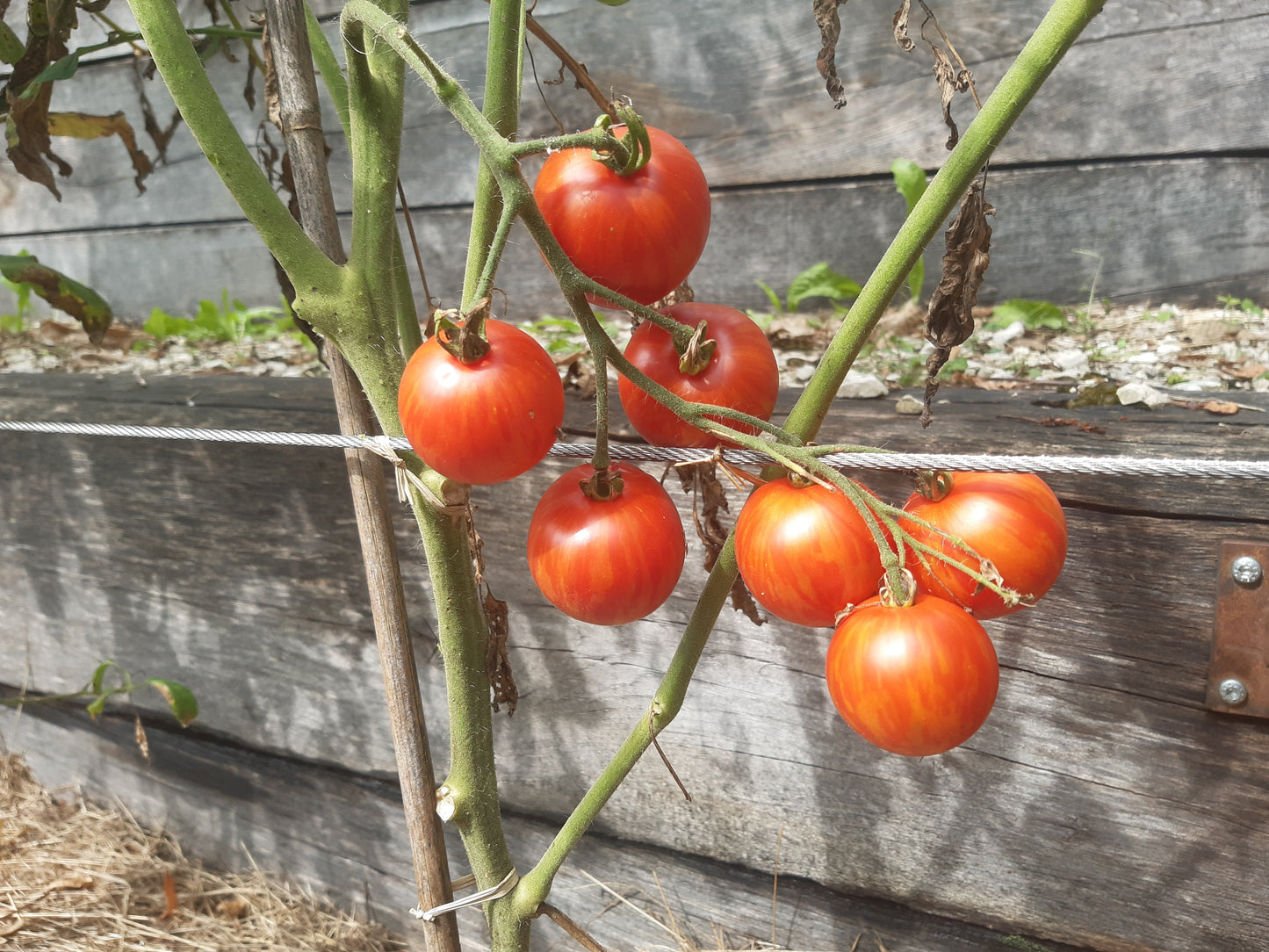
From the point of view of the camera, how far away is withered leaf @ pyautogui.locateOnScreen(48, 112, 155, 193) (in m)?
1.03

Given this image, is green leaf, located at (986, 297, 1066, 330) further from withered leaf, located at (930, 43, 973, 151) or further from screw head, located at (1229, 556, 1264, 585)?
withered leaf, located at (930, 43, 973, 151)

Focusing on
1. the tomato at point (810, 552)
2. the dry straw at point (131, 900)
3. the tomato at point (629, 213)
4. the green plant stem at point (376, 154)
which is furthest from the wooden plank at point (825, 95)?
the dry straw at point (131, 900)

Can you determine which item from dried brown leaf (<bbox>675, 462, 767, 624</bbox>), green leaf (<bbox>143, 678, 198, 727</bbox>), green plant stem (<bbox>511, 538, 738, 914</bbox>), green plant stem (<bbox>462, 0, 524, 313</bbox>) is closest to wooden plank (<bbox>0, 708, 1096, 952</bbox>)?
green leaf (<bbox>143, 678, 198, 727</bbox>)

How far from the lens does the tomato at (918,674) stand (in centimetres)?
38

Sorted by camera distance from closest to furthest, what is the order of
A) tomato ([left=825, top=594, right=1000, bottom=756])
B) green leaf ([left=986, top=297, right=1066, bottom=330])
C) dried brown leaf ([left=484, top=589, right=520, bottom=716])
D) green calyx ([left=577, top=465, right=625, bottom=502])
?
tomato ([left=825, top=594, right=1000, bottom=756]), green calyx ([left=577, top=465, right=625, bottom=502]), dried brown leaf ([left=484, top=589, right=520, bottom=716]), green leaf ([left=986, top=297, right=1066, bottom=330])

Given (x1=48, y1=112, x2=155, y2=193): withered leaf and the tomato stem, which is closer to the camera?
the tomato stem

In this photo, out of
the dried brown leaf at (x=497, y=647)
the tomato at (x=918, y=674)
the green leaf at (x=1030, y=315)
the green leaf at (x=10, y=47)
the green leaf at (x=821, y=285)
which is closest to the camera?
the tomato at (x=918, y=674)

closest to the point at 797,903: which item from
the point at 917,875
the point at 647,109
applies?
the point at 917,875

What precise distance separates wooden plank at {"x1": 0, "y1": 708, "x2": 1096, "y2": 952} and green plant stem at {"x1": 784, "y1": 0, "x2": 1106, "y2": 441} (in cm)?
67

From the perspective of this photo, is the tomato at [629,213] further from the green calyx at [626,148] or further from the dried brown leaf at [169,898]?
the dried brown leaf at [169,898]

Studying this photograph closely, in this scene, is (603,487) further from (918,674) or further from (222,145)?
(222,145)

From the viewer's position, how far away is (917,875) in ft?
2.87

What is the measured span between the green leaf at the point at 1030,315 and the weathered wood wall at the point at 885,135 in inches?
3.0

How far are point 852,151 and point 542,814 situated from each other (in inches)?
39.7
